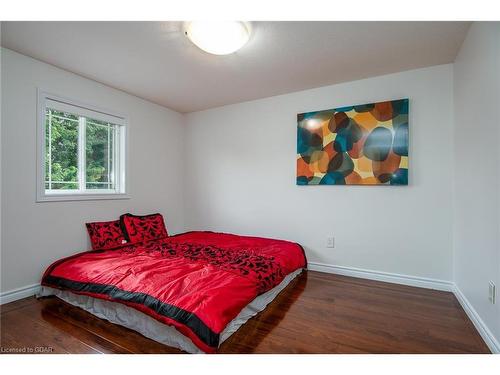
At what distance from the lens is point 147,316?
1.67 metres

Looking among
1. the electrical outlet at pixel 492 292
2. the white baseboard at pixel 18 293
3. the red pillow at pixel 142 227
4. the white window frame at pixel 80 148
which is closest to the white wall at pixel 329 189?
the red pillow at pixel 142 227

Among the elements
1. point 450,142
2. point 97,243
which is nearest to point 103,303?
point 97,243

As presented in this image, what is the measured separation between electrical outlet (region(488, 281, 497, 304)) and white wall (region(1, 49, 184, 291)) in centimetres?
355

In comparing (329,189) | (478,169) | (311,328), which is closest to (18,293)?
(311,328)

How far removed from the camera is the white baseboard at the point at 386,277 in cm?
244

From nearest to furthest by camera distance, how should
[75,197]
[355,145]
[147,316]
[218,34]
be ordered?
[147,316] < [218,34] < [75,197] < [355,145]

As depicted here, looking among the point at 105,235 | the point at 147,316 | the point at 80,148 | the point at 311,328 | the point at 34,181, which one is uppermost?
the point at 80,148

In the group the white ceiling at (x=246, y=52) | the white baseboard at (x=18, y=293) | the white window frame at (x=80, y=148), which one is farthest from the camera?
the white window frame at (x=80, y=148)

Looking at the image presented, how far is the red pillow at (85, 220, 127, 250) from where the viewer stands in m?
2.73

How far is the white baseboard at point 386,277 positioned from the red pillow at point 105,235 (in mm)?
2328

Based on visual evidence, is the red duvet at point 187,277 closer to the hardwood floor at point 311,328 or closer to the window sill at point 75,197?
the hardwood floor at point 311,328

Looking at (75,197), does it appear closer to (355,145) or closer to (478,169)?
(355,145)

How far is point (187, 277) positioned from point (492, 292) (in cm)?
200

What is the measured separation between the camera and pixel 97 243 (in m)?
2.73
